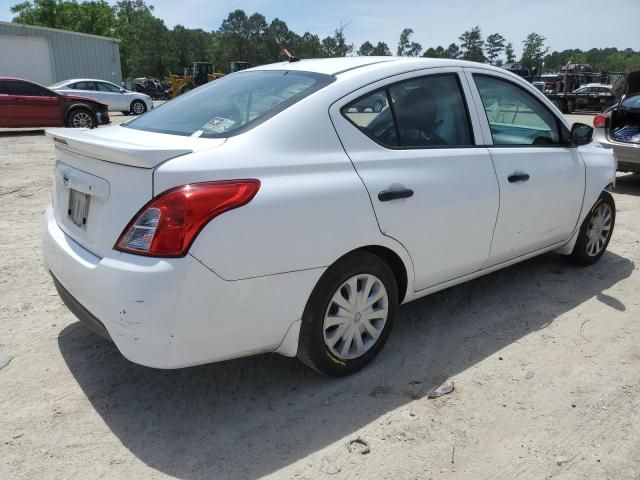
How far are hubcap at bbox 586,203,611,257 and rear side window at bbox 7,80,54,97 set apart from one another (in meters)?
14.2

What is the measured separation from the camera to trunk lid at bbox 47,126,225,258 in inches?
85.7

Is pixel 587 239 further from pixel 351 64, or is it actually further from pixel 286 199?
pixel 286 199

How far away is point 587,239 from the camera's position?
14.6ft

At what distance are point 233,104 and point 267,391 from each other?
1.54 metres

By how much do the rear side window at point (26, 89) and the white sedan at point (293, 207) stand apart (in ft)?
42.6

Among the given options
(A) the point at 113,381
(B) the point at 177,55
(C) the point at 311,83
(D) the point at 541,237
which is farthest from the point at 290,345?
(B) the point at 177,55

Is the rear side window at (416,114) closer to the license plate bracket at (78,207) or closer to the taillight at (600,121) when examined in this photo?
the license plate bracket at (78,207)

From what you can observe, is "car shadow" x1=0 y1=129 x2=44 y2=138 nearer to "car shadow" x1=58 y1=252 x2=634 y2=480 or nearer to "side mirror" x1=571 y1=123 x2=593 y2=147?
"car shadow" x1=58 y1=252 x2=634 y2=480

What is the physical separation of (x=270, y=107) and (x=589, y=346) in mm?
2431

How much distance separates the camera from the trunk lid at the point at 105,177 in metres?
2.18

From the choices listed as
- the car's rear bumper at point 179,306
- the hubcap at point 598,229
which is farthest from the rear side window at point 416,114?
the hubcap at point 598,229

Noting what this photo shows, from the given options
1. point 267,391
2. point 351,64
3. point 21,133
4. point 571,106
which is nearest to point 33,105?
point 21,133

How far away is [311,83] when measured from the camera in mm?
2775

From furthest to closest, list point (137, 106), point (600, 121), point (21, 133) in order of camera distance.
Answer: point (137, 106) → point (21, 133) → point (600, 121)
